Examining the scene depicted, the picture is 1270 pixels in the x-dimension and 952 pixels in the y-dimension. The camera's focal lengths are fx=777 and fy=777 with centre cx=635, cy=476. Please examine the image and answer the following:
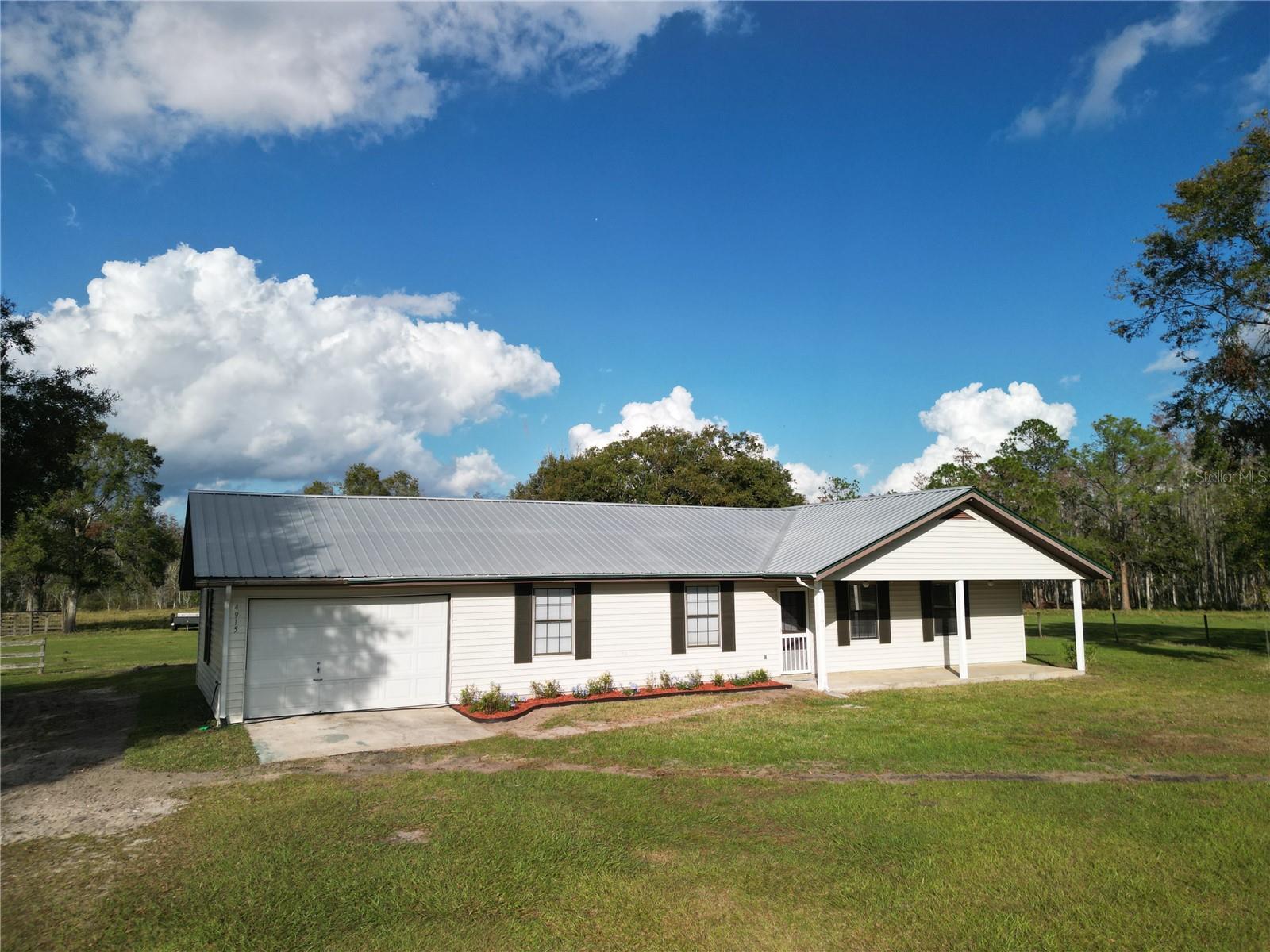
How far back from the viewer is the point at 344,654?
1505 centimetres

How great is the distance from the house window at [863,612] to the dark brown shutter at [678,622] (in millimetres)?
5063

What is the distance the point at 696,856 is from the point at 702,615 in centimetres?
1112

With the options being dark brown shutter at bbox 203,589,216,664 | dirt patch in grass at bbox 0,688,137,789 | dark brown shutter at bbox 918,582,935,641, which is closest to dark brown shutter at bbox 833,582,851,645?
dark brown shutter at bbox 918,582,935,641

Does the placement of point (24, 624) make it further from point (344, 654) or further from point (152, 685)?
point (344, 654)

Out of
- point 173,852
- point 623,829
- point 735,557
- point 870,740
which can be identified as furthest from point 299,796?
point 735,557

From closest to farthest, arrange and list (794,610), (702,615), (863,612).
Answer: (702,615), (794,610), (863,612)

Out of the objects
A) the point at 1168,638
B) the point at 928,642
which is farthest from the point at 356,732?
the point at 1168,638

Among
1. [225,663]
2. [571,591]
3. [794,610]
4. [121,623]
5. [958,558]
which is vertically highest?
[958,558]

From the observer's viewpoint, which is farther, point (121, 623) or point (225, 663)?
point (121, 623)

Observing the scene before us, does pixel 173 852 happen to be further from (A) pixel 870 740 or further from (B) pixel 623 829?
(A) pixel 870 740

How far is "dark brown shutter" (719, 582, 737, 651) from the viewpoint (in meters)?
18.5

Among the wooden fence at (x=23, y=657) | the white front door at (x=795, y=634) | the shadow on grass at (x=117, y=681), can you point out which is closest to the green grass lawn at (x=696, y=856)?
the white front door at (x=795, y=634)

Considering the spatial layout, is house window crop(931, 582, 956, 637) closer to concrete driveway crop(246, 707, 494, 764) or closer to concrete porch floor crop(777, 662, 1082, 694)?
concrete porch floor crop(777, 662, 1082, 694)

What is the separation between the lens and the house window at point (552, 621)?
1662 centimetres
